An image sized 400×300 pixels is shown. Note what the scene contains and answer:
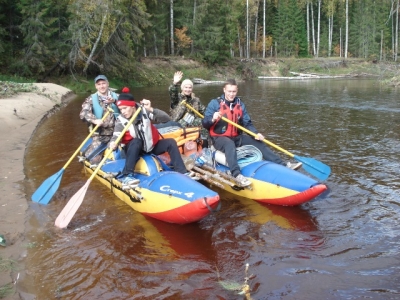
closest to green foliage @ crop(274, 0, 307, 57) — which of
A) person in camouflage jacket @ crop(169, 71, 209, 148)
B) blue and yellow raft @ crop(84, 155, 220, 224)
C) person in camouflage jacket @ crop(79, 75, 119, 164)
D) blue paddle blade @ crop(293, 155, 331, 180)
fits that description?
person in camouflage jacket @ crop(169, 71, 209, 148)

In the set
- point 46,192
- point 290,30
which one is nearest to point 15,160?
point 46,192

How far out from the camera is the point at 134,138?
566cm

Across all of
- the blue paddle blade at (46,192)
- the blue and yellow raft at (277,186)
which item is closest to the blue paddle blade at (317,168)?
the blue and yellow raft at (277,186)

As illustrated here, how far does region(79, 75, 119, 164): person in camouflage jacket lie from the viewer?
274 inches

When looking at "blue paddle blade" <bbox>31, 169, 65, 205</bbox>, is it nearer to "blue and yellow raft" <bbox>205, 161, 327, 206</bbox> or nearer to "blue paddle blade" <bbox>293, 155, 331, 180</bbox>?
"blue and yellow raft" <bbox>205, 161, 327, 206</bbox>

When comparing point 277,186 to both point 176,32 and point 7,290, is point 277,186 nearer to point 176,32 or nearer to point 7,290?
point 7,290

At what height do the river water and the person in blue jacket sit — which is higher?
the person in blue jacket

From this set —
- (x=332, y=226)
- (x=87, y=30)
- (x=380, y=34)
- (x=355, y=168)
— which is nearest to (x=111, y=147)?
Answer: (x=332, y=226)

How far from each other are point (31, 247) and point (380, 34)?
50.4 metres

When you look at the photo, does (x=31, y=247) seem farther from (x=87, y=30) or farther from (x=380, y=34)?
(x=380, y=34)

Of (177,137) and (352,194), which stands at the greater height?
(177,137)

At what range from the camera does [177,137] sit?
22.5ft

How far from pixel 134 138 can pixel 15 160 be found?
3.53 meters

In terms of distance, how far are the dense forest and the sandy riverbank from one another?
7.79m
